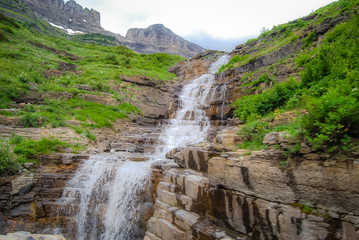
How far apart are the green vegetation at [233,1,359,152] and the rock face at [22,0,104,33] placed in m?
116

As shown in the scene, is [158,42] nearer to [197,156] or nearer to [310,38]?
[310,38]

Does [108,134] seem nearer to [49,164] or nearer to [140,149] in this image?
[140,149]

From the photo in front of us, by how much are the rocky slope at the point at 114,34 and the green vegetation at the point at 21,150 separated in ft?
312

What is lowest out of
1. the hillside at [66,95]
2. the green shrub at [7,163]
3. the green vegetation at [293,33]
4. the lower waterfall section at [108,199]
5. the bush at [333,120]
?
the lower waterfall section at [108,199]

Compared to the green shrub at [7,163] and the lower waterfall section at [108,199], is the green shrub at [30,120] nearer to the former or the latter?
the green shrub at [7,163]

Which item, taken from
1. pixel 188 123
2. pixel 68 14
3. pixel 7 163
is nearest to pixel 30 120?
pixel 7 163

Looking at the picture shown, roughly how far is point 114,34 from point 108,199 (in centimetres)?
13008

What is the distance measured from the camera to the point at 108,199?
8664 mm

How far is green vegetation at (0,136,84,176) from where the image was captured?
7.91 meters

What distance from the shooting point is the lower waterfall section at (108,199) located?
801cm

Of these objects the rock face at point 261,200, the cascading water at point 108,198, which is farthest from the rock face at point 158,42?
the rock face at point 261,200

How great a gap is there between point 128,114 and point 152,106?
366 centimetres

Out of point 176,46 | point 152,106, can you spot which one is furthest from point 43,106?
point 176,46

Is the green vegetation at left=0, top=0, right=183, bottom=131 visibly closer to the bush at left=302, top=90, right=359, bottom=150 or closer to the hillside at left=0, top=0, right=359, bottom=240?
the hillside at left=0, top=0, right=359, bottom=240
